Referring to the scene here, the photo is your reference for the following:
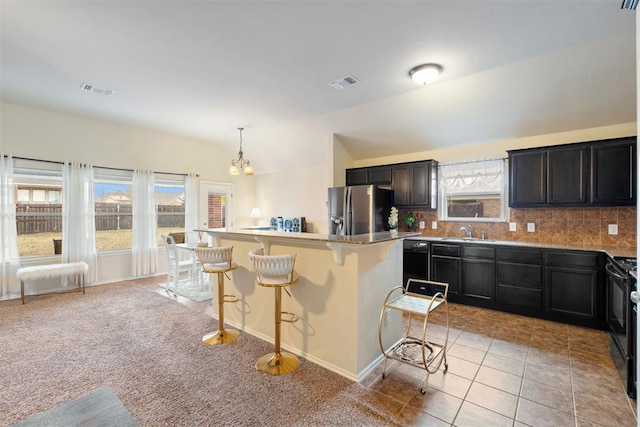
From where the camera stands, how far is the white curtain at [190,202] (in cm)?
648

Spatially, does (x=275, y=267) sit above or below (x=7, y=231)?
below

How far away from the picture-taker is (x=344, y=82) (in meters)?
3.60

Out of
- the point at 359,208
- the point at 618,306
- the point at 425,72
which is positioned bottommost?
the point at 618,306

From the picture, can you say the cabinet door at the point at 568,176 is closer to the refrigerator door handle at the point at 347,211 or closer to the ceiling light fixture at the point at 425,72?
the ceiling light fixture at the point at 425,72

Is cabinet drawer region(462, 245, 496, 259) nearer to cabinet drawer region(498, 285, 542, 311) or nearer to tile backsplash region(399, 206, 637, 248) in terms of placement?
cabinet drawer region(498, 285, 542, 311)

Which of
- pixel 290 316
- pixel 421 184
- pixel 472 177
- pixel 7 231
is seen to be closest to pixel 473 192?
pixel 472 177

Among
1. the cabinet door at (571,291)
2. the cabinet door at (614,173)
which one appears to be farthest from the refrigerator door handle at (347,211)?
the cabinet door at (614,173)

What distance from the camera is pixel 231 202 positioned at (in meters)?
7.40

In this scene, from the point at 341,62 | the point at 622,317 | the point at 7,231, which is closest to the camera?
the point at 622,317

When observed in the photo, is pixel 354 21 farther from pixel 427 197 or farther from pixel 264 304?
pixel 427 197

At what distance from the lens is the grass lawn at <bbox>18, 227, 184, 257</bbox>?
4.63m

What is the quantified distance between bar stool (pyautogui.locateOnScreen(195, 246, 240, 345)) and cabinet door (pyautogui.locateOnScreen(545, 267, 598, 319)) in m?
3.71

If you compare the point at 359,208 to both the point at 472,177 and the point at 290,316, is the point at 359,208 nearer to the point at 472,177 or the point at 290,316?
the point at 472,177

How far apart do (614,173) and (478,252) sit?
173cm
